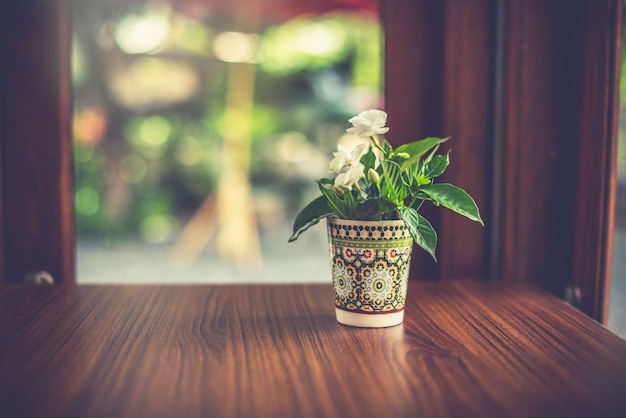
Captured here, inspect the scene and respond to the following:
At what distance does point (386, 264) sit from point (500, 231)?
1.64 ft

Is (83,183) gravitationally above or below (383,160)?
below

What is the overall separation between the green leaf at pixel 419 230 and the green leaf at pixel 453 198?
5cm

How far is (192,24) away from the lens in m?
4.06

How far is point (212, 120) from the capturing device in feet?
13.6

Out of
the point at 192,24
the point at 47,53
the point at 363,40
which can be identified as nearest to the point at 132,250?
the point at 192,24

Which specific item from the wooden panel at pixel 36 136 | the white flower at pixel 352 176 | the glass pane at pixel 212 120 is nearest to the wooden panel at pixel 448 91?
the white flower at pixel 352 176

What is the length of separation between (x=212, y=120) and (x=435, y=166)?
11.1 feet

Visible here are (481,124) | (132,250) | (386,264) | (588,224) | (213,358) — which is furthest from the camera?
(132,250)

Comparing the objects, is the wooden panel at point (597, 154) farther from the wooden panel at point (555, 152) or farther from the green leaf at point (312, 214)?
the green leaf at point (312, 214)

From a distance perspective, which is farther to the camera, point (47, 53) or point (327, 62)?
point (327, 62)

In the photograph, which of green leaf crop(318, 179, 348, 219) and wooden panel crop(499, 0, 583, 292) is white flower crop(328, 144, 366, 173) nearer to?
green leaf crop(318, 179, 348, 219)

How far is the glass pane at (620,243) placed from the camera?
111 cm

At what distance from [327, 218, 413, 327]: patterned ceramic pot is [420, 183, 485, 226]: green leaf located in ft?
0.22

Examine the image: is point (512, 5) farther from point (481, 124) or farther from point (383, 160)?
point (383, 160)
